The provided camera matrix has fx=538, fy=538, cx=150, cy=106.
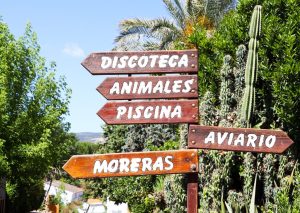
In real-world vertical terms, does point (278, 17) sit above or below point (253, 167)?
above

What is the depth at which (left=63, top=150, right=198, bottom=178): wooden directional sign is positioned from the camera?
6406 mm

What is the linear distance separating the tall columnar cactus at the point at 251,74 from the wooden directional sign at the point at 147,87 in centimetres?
291

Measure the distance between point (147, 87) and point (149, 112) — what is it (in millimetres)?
310

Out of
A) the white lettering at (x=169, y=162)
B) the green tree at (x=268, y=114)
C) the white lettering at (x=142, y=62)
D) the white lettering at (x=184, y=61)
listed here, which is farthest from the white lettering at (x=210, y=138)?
the green tree at (x=268, y=114)

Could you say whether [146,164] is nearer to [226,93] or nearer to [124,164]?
[124,164]

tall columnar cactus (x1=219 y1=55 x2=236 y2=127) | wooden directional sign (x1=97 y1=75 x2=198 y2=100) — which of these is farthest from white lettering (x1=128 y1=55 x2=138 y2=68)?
tall columnar cactus (x1=219 y1=55 x2=236 y2=127)

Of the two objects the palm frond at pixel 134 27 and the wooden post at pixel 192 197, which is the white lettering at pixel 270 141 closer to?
the wooden post at pixel 192 197

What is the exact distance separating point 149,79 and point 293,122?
502 centimetres

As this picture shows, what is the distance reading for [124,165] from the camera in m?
6.43

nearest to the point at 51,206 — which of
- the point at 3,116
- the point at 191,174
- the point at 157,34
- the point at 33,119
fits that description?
the point at 33,119

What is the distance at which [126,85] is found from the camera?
21.6 feet

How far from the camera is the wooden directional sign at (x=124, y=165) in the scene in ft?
21.0

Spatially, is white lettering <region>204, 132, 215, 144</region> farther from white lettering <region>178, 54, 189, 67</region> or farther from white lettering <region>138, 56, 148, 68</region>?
white lettering <region>138, 56, 148, 68</region>

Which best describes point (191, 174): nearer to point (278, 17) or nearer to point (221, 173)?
point (221, 173)
